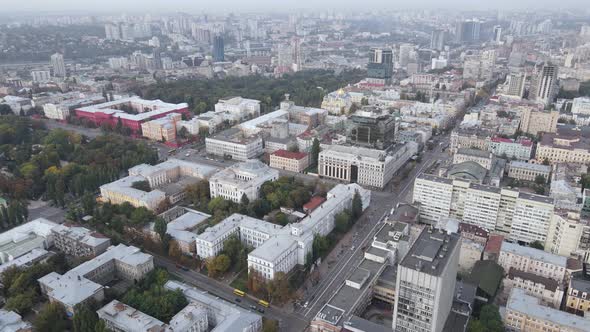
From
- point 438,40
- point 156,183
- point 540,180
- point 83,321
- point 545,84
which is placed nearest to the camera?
point 83,321

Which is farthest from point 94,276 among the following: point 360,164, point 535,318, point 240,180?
point 360,164

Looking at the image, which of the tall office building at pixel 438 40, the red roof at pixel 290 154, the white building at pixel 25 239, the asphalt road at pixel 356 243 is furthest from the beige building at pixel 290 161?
the tall office building at pixel 438 40

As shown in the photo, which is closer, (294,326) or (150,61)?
(294,326)

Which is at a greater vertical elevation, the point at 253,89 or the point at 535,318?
the point at 535,318

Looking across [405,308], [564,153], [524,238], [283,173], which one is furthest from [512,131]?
[405,308]

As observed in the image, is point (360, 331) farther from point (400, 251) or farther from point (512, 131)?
point (512, 131)

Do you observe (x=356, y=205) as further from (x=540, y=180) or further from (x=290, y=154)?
(x=540, y=180)
